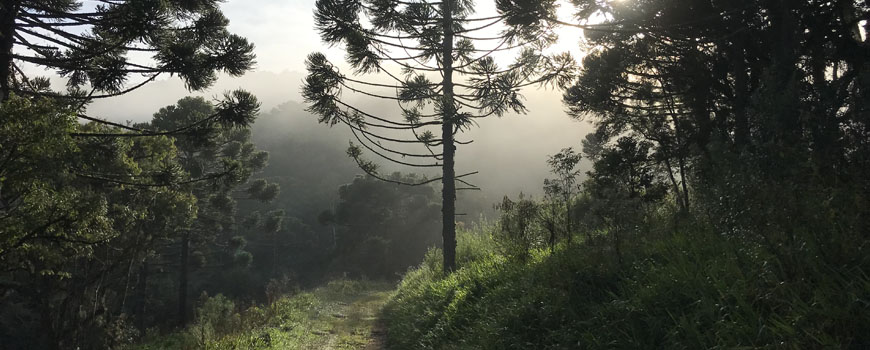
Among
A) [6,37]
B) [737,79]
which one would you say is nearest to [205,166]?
[6,37]

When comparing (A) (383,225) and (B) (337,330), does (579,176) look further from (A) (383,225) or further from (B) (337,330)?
(A) (383,225)

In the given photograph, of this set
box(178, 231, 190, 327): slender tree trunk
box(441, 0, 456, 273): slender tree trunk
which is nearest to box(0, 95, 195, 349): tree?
box(178, 231, 190, 327): slender tree trunk

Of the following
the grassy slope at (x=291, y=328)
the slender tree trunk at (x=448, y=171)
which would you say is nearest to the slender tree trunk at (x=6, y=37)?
the grassy slope at (x=291, y=328)

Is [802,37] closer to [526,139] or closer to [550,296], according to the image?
[550,296]

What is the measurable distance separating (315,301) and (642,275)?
12.2 meters

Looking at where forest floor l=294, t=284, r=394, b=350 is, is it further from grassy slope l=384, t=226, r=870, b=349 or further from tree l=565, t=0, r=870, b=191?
tree l=565, t=0, r=870, b=191

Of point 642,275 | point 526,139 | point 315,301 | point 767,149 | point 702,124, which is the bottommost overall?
point 315,301

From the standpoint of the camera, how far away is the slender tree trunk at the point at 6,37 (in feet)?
20.0

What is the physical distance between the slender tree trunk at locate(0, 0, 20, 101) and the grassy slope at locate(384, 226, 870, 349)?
7452mm

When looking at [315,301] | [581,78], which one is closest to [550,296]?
[581,78]

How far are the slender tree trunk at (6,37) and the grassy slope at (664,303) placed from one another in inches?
293

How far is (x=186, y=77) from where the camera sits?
7.95 m

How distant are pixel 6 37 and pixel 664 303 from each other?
30.8 ft

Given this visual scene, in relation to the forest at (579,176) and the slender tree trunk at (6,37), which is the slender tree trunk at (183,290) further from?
the slender tree trunk at (6,37)
